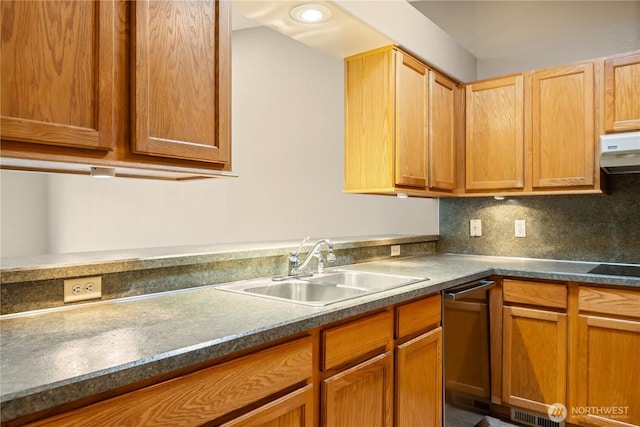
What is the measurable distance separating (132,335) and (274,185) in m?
3.11

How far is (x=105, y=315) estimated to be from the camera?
1335mm

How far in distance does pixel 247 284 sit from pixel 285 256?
322mm

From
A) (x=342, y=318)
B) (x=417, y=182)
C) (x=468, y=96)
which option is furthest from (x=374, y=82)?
(x=342, y=318)

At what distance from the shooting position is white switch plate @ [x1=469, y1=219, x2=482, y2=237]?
3174mm

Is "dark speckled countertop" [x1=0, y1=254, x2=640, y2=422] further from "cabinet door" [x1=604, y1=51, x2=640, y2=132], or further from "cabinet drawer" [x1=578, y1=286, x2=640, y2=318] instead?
"cabinet door" [x1=604, y1=51, x2=640, y2=132]

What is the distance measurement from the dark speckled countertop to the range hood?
1.29 metres

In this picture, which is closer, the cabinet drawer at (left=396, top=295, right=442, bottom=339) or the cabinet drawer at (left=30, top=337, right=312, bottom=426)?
the cabinet drawer at (left=30, top=337, right=312, bottom=426)

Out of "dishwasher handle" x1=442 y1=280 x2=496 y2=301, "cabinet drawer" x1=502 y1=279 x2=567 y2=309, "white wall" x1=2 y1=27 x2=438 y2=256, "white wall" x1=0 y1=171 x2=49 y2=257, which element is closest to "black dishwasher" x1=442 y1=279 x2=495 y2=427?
"dishwasher handle" x1=442 y1=280 x2=496 y2=301

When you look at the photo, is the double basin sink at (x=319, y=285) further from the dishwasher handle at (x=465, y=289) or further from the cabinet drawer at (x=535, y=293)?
the cabinet drawer at (x=535, y=293)

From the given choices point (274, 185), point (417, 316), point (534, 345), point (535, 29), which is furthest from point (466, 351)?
point (274, 185)

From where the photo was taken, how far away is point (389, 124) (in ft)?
7.88

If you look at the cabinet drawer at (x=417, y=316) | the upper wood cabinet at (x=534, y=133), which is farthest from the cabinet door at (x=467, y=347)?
the upper wood cabinet at (x=534, y=133)

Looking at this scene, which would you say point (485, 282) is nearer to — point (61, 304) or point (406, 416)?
point (406, 416)

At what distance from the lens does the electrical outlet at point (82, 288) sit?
1.43 meters
